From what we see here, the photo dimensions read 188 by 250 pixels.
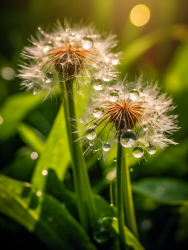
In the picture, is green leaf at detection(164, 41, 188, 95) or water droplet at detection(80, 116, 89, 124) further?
green leaf at detection(164, 41, 188, 95)

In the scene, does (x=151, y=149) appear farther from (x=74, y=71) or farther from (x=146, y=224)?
(x=146, y=224)

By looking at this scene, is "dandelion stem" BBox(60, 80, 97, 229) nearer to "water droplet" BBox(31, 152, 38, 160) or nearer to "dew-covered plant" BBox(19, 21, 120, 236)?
"dew-covered plant" BBox(19, 21, 120, 236)

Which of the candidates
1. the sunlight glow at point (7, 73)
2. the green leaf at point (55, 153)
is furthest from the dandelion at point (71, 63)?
the sunlight glow at point (7, 73)

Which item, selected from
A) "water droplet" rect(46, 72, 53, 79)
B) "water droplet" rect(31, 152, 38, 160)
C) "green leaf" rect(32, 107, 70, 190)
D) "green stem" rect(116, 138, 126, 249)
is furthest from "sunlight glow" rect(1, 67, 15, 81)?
"green stem" rect(116, 138, 126, 249)

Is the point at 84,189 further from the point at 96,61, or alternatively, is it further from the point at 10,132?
the point at 10,132

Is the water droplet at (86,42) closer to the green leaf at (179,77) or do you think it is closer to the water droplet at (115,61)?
the water droplet at (115,61)

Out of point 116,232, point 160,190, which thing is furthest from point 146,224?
point 116,232

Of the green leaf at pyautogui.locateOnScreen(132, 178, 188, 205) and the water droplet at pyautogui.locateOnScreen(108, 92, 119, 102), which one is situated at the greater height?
the water droplet at pyautogui.locateOnScreen(108, 92, 119, 102)
